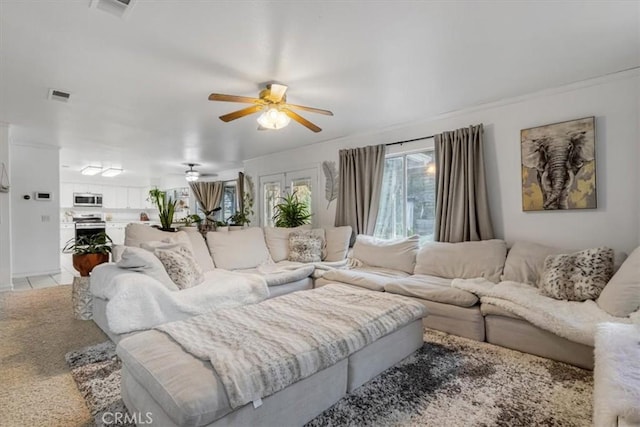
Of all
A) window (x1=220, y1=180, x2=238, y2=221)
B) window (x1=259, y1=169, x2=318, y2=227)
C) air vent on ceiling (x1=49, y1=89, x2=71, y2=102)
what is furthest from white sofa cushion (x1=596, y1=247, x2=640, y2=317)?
window (x1=220, y1=180, x2=238, y2=221)

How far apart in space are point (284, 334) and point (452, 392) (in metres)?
1.08

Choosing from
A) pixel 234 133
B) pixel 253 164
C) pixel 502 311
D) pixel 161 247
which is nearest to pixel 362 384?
pixel 502 311

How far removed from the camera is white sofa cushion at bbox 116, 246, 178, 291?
8.00 feet

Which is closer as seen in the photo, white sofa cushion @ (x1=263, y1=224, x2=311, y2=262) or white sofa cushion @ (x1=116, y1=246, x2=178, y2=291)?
white sofa cushion @ (x1=116, y1=246, x2=178, y2=291)

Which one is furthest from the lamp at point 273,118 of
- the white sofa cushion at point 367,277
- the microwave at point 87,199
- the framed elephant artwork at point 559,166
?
the microwave at point 87,199

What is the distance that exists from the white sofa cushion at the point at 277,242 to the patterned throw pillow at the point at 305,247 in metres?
0.10

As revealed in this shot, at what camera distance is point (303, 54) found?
2.32 metres

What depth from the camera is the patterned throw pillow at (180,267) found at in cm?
266

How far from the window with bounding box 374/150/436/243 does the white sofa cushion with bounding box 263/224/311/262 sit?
1350 millimetres

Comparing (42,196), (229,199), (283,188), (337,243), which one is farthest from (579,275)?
(42,196)

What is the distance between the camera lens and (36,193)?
533cm

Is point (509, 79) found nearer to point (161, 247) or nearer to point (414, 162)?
point (414, 162)

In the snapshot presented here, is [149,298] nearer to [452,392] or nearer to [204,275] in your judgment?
[204,275]

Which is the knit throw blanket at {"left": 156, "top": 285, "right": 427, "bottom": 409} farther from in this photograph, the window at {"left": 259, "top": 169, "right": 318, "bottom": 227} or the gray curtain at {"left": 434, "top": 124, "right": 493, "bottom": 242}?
the window at {"left": 259, "top": 169, "right": 318, "bottom": 227}
